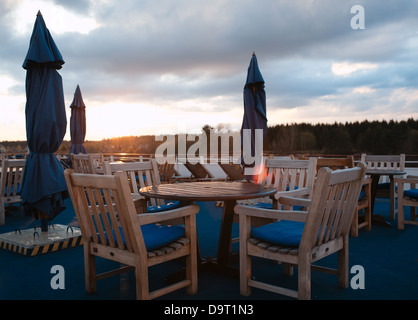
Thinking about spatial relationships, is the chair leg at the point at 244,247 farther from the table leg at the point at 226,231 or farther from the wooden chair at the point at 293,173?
the wooden chair at the point at 293,173

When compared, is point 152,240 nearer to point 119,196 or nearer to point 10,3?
point 119,196

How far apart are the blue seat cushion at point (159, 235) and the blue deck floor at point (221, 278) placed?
47 centimetres

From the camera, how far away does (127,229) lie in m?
1.96

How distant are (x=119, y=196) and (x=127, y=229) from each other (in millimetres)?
221

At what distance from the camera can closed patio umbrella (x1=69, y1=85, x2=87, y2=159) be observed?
8922 mm

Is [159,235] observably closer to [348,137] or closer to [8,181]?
[8,181]

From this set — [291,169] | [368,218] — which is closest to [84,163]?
[291,169]

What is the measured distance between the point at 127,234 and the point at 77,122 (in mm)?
7710

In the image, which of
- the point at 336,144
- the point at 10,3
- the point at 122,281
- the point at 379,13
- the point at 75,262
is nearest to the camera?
the point at 122,281

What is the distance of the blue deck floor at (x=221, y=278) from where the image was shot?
2352 mm

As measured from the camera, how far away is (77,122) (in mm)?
8914

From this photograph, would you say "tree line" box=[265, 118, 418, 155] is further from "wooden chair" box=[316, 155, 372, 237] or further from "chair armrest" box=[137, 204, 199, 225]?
"chair armrest" box=[137, 204, 199, 225]

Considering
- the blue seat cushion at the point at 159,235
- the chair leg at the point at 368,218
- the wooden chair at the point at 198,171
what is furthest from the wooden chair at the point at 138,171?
the wooden chair at the point at 198,171
